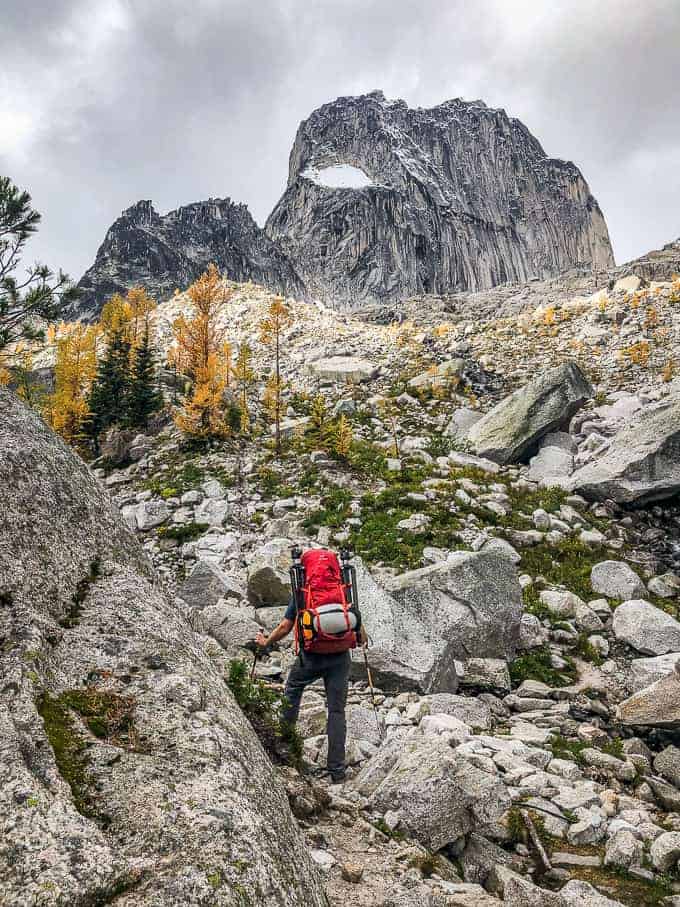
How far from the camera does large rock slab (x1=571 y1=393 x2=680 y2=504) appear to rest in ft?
43.1

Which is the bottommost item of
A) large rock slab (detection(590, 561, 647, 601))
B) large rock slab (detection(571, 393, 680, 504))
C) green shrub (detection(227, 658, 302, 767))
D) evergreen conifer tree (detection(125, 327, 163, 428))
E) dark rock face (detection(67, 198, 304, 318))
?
large rock slab (detection(590, 561, 647, 601))

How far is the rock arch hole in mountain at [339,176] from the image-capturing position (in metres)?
120

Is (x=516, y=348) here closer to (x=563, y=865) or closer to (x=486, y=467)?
(x=486, y=467)

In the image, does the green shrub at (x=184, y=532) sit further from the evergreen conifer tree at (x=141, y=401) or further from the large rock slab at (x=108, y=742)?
the evergreen conifer tree at (x=141, y=401)

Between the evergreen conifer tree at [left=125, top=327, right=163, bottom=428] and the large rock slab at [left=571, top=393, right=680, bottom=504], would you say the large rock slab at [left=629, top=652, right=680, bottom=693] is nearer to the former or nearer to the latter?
the large rock slab at [left=571, top=393, right=680, bottom=504]

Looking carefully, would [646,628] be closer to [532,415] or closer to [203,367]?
[532,415]

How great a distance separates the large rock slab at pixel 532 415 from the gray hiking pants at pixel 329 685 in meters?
13.2

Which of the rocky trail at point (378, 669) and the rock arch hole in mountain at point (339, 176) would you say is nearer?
the rocky trail at point (378, 669)

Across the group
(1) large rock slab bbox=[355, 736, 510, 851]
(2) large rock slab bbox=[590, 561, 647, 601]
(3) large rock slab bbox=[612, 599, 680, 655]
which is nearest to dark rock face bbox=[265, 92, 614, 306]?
(2) large rock slab bbox=[590, 561, 647, 601]

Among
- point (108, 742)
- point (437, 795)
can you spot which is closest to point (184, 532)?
point (437, 795)

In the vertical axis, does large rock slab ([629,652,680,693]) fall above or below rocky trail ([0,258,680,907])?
below

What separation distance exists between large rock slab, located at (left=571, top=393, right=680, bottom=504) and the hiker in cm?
1088

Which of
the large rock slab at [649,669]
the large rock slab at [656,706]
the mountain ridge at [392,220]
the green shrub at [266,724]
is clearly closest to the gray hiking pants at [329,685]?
the green shrub at [266,724]

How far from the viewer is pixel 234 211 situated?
98.2 metres
